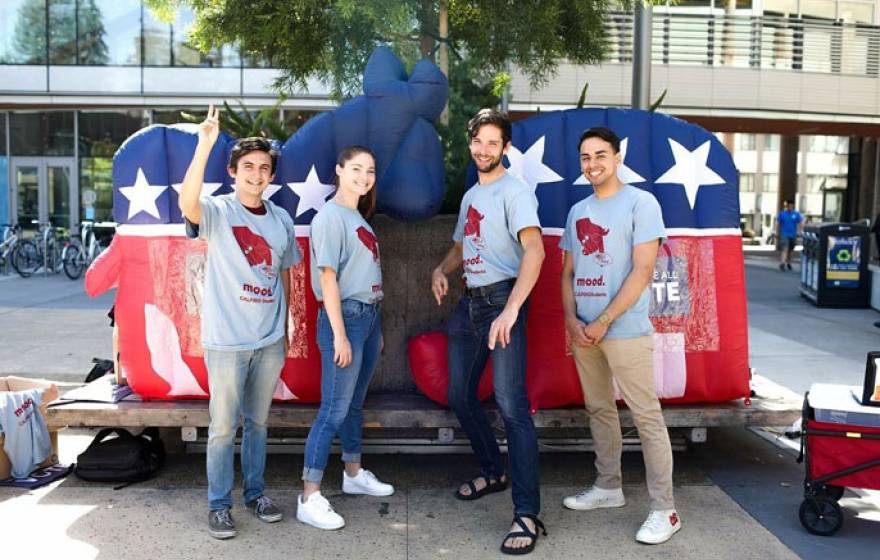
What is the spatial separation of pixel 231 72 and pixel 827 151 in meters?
60.5

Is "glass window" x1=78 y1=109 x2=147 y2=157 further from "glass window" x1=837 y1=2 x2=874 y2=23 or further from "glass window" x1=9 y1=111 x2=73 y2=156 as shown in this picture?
"glass window" x1=837 y1=2 x2=874 y2=23

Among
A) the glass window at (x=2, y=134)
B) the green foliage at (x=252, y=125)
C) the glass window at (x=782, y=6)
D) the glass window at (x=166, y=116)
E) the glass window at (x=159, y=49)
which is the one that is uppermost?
the glass window at (x=782, y=6)

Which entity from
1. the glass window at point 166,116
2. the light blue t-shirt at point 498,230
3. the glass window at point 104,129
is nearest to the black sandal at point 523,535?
the light blue t-shirt at point 498,230

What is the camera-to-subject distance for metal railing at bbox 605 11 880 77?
19688 mm

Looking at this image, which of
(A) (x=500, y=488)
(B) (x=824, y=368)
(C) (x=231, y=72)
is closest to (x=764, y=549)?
(A) (x=500, y=488)

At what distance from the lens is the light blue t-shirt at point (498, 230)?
13.1 feet

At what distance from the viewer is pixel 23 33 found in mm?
20766

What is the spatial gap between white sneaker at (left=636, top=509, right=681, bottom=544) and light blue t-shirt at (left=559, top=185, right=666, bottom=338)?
2.95ft

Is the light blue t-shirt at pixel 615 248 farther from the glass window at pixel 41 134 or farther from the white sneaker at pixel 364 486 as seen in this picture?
the glass window at pixel 41 134

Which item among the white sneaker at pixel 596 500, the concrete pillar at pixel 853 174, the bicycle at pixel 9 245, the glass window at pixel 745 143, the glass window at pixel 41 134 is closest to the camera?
the white sneaker at pixel 596 500

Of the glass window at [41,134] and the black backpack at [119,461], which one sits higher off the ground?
the glass window at [41,134]

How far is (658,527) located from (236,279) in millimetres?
2389

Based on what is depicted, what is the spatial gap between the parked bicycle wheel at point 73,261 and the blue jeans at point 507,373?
15549 millimetres

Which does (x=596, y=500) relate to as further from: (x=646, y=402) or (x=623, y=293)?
(x=623, y=293)
